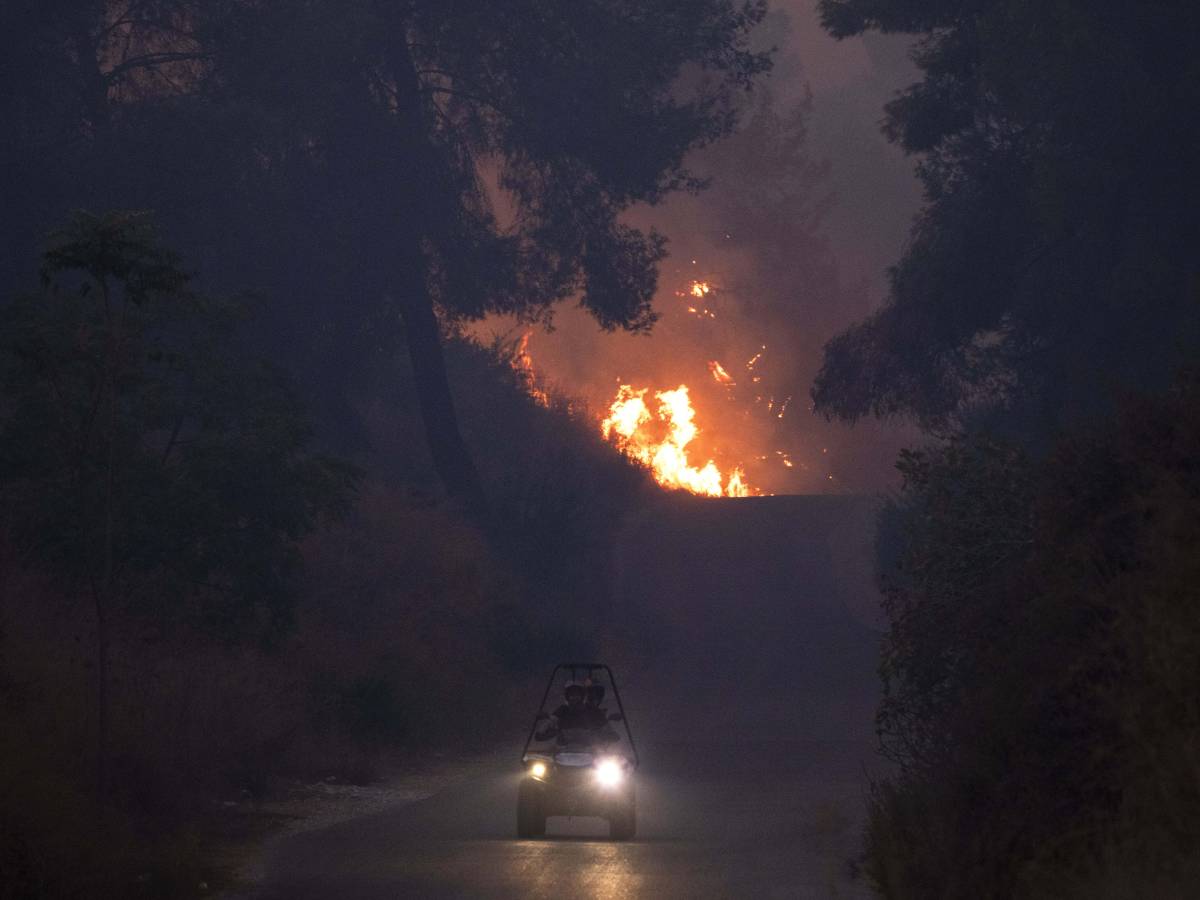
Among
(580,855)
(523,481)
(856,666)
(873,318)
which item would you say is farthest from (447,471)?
(580,855)

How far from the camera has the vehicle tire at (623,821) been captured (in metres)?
17.4

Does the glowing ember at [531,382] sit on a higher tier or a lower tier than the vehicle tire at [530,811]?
higher

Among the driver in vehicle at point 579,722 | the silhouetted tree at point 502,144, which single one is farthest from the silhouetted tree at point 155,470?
the silhouetted tree at point 502,144

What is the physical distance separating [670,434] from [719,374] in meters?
9.20

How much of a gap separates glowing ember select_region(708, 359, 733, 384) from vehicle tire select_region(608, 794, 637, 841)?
73374 mm

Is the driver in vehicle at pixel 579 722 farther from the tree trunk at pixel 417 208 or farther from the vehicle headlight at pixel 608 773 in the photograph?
the tree trunk at pixel 417 208

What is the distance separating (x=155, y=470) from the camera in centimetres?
2227

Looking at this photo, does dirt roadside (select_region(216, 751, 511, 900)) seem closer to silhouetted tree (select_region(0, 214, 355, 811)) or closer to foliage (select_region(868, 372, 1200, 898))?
silhouetted tree (select_region(0, 214, 355, 811))

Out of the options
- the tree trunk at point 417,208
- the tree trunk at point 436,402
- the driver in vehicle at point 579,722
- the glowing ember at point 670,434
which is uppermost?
the glowing ember at point 670,434

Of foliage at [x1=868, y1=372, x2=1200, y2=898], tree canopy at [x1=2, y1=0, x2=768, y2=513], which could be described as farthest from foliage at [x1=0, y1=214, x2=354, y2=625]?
tree canopy at [x1=2, y1=0, x2=768, y2=513]

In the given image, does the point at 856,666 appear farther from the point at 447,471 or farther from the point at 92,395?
the point at 92,395

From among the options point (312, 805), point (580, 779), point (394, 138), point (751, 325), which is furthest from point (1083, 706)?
point (751, 325)

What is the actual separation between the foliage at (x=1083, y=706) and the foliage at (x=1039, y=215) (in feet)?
47.0

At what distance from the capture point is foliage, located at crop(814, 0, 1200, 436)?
2766 centimetres
